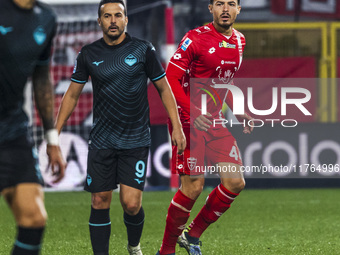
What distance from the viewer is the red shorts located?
19.4 ft

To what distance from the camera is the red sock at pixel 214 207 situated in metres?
6.03

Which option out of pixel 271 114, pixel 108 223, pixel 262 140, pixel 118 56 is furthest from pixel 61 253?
pixel 271 114

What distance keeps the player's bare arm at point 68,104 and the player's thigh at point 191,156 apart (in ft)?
3.02

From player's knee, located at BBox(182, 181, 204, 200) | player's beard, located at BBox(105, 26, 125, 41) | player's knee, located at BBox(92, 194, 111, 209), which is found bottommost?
player's knee, located at BBox(182, 181, 204, 200)

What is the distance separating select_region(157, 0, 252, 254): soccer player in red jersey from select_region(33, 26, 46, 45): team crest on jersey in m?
1.96

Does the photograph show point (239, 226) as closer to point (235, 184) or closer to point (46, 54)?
point (235, 184)

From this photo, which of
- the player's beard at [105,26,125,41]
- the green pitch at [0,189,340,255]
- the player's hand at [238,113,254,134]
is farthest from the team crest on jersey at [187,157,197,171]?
the player's beard at [105,26,125,41]

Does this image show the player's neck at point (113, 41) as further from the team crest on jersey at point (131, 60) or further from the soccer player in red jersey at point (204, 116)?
the soccer player in red jersey at point (204, 116)

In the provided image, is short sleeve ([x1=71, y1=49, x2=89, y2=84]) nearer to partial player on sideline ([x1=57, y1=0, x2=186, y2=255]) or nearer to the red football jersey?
partial player on sideline ([x1=57, y1=0, x2=186, y2=255])

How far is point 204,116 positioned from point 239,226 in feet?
8.88

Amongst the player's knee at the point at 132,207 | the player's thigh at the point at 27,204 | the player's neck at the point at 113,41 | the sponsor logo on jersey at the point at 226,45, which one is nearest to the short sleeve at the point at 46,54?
the player's thigh at the point at 27,204

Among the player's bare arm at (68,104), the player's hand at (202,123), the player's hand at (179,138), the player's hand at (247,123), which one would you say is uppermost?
the player's bare arm at (68,104)

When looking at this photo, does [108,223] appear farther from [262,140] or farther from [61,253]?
[262,140]

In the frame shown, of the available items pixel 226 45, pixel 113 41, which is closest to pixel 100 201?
pixel 113 41
